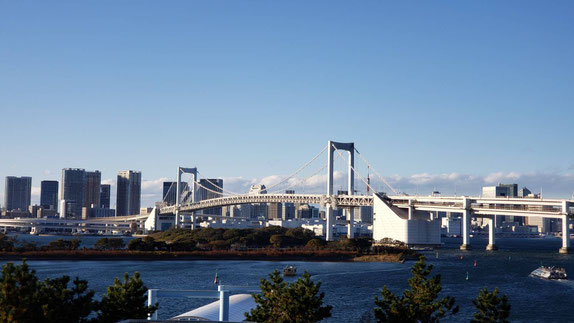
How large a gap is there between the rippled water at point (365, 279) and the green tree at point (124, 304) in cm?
1216

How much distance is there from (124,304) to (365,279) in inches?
1520

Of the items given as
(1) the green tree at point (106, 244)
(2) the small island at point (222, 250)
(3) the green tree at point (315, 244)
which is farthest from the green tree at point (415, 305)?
(1) the green tree at point (106, 244)

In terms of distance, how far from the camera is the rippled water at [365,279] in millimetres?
41812

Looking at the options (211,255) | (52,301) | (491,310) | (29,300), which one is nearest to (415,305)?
(491,310)

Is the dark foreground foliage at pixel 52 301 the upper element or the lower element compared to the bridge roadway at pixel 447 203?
lower

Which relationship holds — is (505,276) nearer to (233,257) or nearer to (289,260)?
(289,260)

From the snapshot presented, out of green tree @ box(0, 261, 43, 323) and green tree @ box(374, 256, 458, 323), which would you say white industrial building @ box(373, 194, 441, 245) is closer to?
green tree @ box(374, 256, 458, 323)

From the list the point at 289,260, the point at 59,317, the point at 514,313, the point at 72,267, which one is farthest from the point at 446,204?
the point at 59,317

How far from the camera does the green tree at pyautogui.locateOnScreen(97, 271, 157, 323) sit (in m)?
24.2

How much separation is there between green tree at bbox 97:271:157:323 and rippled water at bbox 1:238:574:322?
1216 cm

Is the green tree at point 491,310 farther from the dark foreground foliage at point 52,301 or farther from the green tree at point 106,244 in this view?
the green tree at point 106,244

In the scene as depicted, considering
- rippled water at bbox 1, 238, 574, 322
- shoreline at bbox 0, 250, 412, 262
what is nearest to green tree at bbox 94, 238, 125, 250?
shoreline at bbox 0, 250, 412, 262

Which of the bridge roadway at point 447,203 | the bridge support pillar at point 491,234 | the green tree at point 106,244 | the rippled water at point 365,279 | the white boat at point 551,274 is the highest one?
the bridge roadway at point 447,203

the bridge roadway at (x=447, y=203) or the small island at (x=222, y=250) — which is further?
the bridge roadway at (x=447, y=203)
